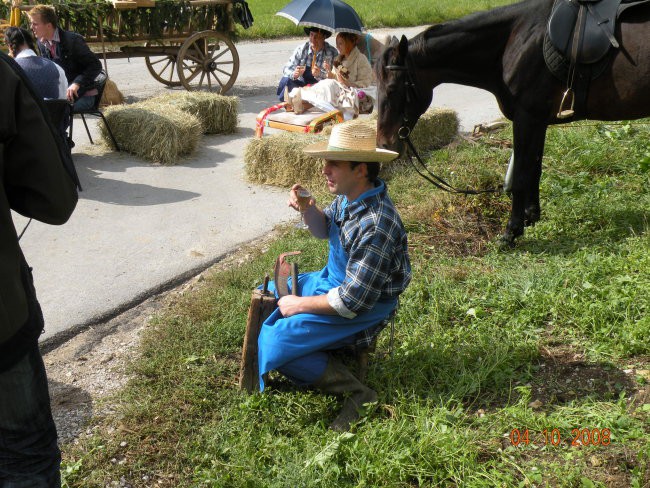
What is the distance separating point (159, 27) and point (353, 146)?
27.6 ft

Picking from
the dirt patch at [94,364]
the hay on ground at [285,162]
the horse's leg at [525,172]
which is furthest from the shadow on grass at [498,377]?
the hay on ground at [285,162]

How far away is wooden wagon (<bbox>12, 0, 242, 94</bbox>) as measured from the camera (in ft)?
32.8

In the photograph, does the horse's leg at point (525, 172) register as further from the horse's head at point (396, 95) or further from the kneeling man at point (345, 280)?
the kneeling man at point (345, 280)

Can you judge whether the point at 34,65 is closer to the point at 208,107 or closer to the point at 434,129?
the point at 208,107

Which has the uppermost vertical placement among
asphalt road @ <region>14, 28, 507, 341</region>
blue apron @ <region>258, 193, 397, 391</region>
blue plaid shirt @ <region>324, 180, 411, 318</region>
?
blue plaid shirt @ <region>324, 180, 411, 318</region>

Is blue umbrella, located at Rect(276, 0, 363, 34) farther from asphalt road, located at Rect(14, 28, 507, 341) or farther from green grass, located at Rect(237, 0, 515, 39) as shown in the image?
green grass, located at Rect(237, 0, 515, 39)

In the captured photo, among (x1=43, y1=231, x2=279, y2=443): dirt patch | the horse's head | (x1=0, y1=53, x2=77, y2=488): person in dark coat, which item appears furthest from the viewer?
the horse's head

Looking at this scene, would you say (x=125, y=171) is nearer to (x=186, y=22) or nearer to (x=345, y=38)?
(x=345, y=38)

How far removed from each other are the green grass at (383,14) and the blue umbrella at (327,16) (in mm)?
9958

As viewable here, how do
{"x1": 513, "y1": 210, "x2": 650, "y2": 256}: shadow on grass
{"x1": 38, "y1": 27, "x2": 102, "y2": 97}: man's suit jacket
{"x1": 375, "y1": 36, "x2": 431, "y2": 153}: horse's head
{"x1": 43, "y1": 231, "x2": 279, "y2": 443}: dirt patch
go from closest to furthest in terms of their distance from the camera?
{"x1": 43, "y1": 231, "x2": 279, "y2": 443}: dirt patch < {"x1": 513, "y1": 210, "x2": 650, "y2": 256}: shadow on grass < {"x1": 375, "y1": 36, "x2": 431, "y2": 153}: horse's head < {"x1": 38, "y1": 27, "x2": 102, "y2": 97}: man's suit jacket

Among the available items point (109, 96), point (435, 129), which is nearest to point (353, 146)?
point (435, 129)

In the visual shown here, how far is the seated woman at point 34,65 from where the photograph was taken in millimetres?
6801

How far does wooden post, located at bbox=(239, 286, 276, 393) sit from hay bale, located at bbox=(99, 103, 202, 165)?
4875mm
